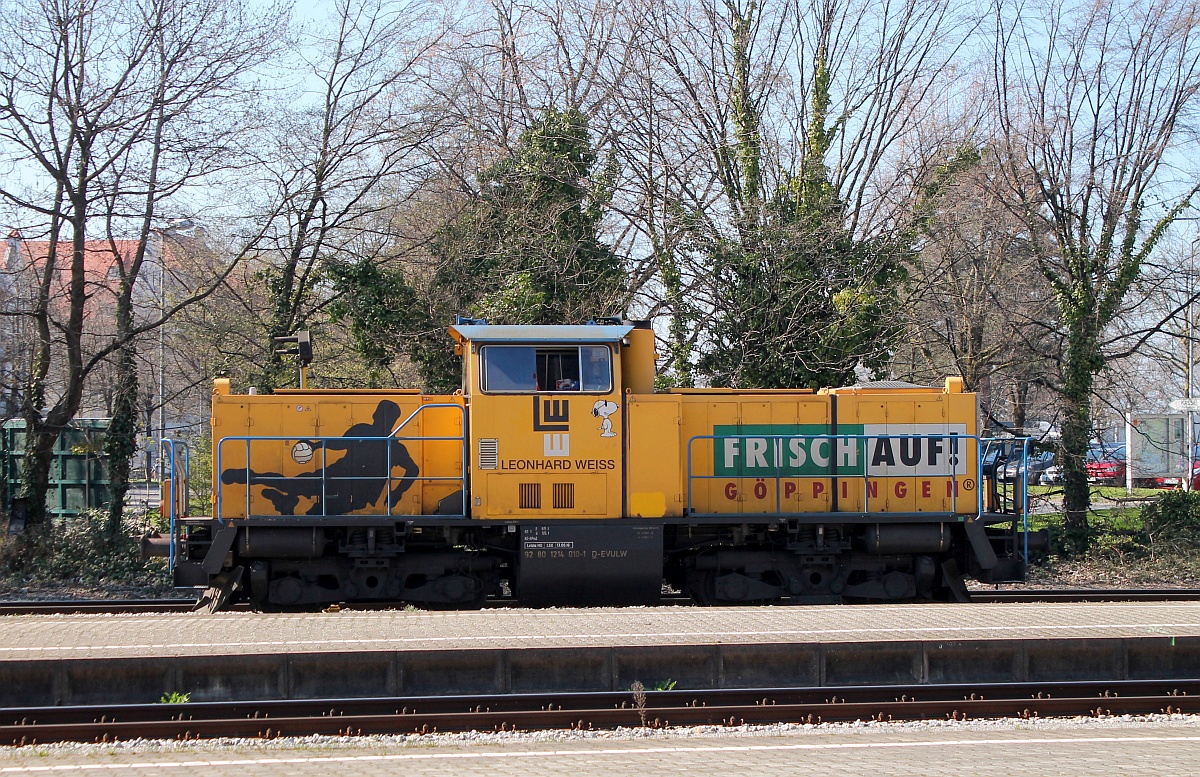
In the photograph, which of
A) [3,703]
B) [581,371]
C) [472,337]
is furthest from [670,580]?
[3,703]

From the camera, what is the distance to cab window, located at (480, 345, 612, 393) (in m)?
11.6

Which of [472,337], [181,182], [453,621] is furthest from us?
[181,182]

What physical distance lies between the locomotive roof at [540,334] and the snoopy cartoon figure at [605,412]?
753 mm

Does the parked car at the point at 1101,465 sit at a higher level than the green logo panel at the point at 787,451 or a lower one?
lower

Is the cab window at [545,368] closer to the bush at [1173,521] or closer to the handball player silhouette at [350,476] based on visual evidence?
the handball player silhouette at [350,476]

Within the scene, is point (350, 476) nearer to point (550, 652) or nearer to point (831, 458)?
point (550, 652)

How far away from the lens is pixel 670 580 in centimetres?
1309

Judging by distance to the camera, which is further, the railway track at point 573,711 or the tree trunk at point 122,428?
the tree trunk at point 122,428

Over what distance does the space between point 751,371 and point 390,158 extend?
30.5 feet

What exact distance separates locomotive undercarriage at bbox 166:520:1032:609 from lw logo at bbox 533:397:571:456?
96 centimetres

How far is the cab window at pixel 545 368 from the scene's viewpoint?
11641 mm

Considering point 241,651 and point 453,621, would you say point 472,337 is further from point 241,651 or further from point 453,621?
point 241,651

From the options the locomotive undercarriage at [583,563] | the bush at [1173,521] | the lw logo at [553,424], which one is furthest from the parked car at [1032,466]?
the lw logo at [553,424]

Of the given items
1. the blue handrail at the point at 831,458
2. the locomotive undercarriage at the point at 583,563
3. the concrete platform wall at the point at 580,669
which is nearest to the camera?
the concrete platform wall at the point at 580,669
